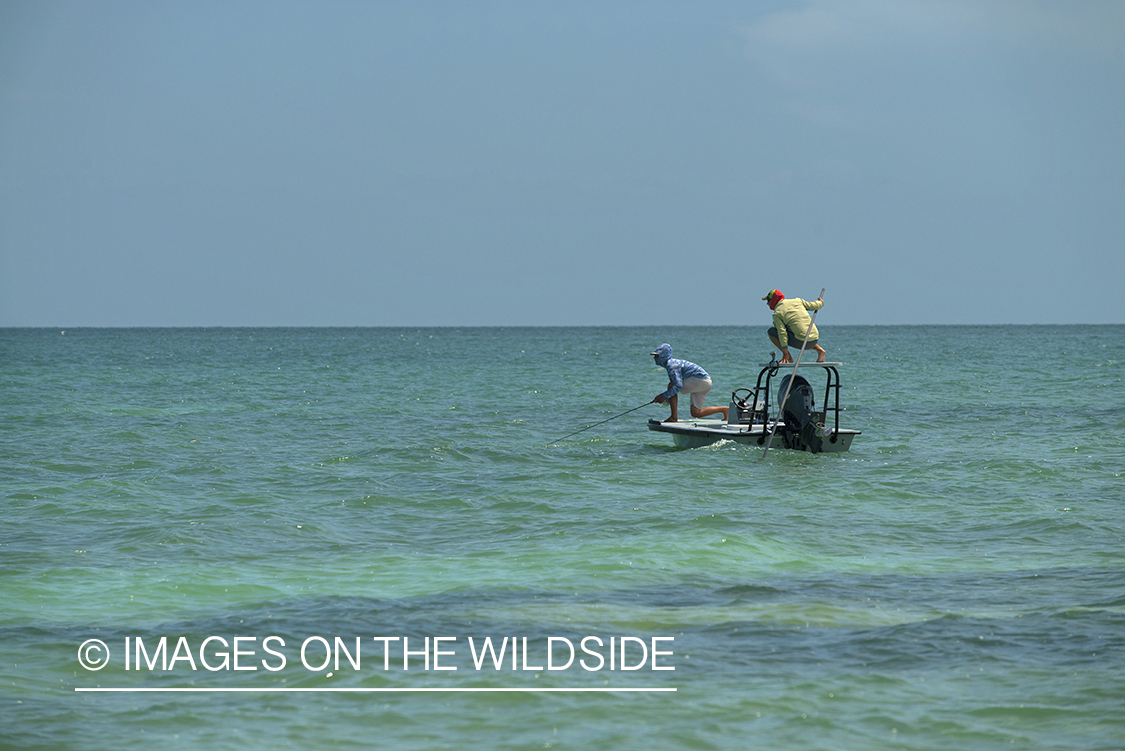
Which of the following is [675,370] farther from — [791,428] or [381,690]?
[381,690]

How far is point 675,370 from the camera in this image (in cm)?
1803

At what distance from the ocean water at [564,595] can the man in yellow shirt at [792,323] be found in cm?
166

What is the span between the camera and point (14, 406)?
2955 centimetres

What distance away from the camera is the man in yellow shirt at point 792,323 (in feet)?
53.2

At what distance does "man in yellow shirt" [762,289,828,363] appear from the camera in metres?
16.2

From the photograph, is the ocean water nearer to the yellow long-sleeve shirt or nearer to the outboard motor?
the outboard motor

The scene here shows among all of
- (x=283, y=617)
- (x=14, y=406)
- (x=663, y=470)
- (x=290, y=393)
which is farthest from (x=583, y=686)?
(x=290, y=393)

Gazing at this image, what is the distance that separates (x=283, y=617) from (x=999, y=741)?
4687mm

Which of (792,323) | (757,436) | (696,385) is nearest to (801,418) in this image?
(757,436)

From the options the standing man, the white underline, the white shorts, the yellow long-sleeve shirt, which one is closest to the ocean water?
the white underline

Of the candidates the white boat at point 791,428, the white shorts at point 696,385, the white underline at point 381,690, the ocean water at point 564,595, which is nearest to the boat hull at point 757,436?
the white boat at point 791,428

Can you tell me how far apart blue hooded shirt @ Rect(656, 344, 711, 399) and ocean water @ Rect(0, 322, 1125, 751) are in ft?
3.51

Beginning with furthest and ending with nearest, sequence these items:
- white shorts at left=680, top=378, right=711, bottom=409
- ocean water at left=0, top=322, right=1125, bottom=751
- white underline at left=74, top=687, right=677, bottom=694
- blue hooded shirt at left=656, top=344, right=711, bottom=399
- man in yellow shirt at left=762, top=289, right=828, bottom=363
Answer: white shorts at left=680, top=378, right=711, bottom=409 < blue hooded shirt at left=656, top=344, right=711, bottom=399 < man in yellow shirt at left=762, top=289, right=828, bottom=363 < white underline at left=74, top=687, right=677, bottom=694 < ocean water at left=0, top=322, right=1125, bottom=751

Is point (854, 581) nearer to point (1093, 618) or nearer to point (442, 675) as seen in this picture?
point (1093, 618)
